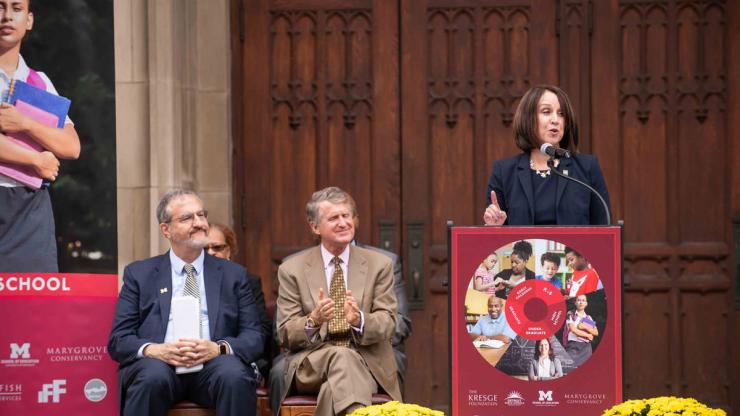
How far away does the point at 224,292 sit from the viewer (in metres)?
5.91

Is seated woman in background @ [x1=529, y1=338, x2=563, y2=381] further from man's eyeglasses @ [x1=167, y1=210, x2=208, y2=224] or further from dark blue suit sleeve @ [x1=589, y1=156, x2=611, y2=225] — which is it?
man's eyeglasses @ [x1=167, y1=210, x2=208, y2=224]

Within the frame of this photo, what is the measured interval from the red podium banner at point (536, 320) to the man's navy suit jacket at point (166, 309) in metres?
1.55

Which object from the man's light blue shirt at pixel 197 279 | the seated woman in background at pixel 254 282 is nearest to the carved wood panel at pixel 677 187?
the seated woman in background at pixel 254 282

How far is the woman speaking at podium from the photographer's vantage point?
5.21 metres

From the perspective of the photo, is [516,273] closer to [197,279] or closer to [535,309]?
[535,309]

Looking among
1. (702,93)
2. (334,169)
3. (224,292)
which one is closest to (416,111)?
(334,169)

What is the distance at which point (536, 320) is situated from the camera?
15.0 ft

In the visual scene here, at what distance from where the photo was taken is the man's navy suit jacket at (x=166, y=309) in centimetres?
575

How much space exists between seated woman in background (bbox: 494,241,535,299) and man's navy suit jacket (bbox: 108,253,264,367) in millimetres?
1644

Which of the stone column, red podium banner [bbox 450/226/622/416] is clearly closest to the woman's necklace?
red podium banner [bbox 450/226/622/416]

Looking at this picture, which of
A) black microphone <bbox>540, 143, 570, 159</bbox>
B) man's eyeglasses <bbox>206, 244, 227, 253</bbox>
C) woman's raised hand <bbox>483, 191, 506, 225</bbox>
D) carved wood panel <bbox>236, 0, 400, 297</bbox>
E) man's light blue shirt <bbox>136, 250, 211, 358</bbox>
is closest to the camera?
black microphone <bbox>540, 143, 570, 159</bbox>

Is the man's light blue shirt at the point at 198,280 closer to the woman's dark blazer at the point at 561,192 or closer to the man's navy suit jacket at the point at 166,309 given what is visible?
the man's navy suit jacket at the point at 166,309

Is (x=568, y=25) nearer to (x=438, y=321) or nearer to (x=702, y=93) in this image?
(x=702, y=93)

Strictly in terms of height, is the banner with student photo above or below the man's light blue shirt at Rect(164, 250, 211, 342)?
above
